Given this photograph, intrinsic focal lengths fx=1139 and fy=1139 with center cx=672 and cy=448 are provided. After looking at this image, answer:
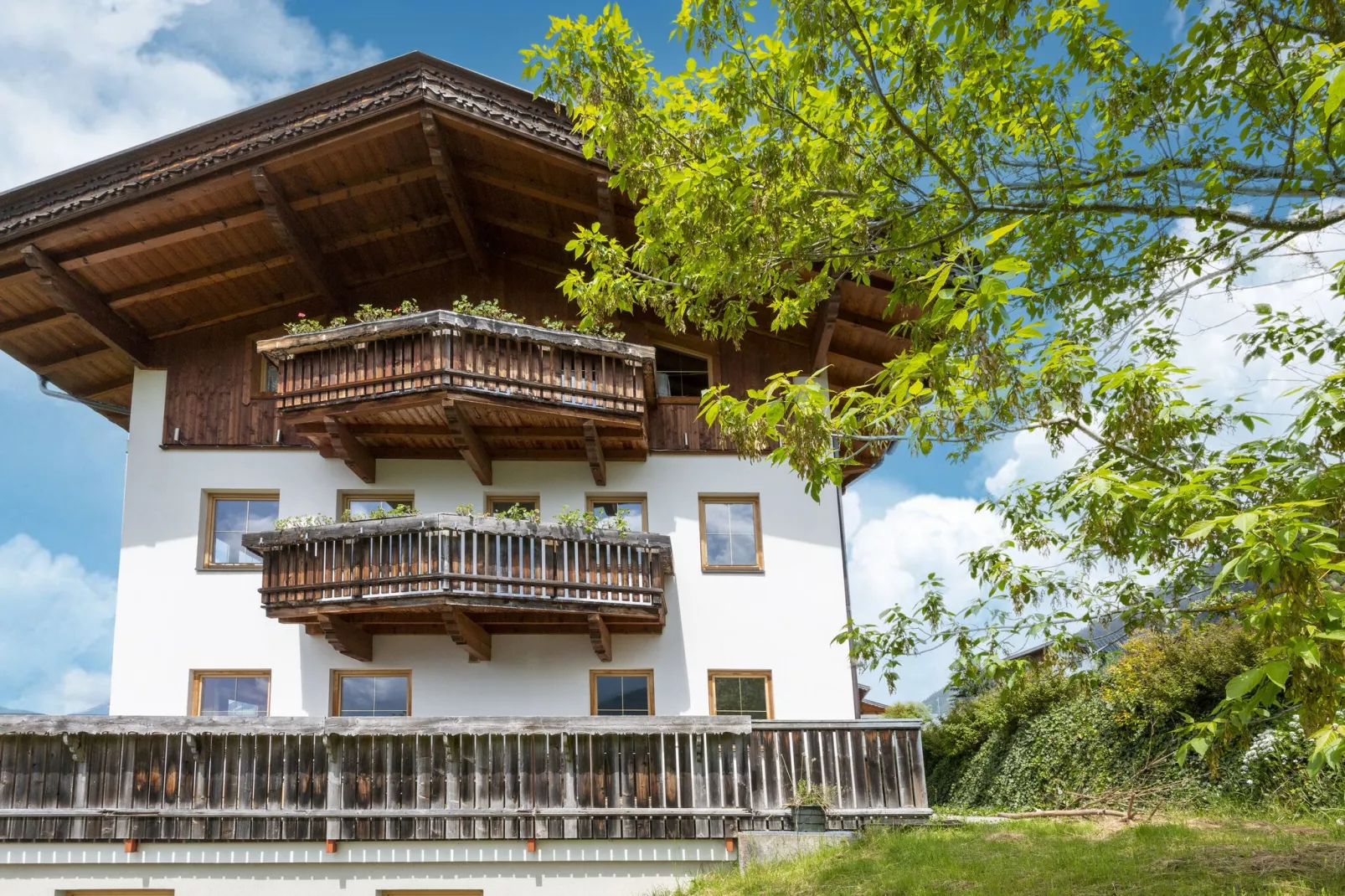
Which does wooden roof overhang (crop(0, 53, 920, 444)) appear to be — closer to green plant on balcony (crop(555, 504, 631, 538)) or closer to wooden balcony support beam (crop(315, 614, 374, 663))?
green plant on balcony (crop(555, 504, 631, 538))

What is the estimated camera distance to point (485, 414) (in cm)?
1609

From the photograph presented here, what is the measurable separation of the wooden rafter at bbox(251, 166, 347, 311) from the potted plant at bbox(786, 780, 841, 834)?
10.3 meters

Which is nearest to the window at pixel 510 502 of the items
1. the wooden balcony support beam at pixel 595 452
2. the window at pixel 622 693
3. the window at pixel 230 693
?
the wooden balcony support beam at pixel 595 452

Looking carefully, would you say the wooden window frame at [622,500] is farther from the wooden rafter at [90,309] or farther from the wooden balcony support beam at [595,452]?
the wooden rafter at [90,309]

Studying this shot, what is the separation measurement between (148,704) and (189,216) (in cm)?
688

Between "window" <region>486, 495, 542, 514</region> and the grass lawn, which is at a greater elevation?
"window" <region>486, 495, 542, 514</region>

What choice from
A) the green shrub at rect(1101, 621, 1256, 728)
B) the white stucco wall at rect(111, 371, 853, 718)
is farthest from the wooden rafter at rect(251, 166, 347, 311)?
the green shrub at rect(1101, 621, 1256, 728)

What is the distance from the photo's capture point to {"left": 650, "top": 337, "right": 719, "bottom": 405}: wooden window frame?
692 inches

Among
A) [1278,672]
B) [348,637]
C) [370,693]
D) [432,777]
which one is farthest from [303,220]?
[1278,672]

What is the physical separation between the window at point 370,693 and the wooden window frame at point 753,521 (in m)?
4.61

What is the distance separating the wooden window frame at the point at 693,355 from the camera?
57.7 ft

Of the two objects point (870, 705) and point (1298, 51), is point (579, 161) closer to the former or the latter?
point (1298, 51)

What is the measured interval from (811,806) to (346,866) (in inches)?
199

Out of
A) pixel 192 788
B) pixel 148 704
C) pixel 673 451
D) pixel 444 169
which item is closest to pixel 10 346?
pixel 148 704
